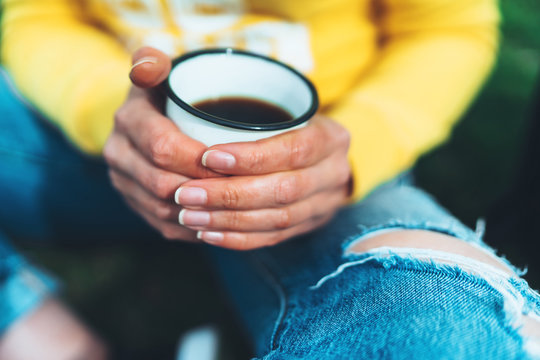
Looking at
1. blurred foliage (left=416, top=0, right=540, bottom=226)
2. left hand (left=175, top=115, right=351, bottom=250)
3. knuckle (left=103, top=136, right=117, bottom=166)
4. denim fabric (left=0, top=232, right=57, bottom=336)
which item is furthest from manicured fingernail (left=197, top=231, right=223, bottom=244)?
blurred foliage (left=416, top=0, right=540, bottom=226)

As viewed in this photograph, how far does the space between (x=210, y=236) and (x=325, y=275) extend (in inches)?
8.2

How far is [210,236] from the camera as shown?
657 millimetres

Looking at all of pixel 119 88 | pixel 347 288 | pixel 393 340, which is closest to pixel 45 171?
pixel 119 88

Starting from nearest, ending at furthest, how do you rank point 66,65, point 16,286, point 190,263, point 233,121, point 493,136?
point 233,121 < point 66,65 < point 16,286 < point 190,263 < point 493,136

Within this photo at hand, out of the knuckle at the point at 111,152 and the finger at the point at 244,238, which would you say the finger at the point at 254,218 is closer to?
the finger at the point at 244,238

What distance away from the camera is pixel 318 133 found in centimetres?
65

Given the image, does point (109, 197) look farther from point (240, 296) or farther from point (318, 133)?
point (318, 133)

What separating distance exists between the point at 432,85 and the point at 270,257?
521 millimetres

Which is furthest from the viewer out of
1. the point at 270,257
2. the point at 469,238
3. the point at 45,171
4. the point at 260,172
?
the point at 45,171

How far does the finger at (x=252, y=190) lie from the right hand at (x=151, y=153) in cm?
3

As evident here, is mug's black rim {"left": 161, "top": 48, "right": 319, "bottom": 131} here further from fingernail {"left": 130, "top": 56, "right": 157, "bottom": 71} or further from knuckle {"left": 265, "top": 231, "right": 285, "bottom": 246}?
knuckle {"left": 265, "top": 231, "right": 285, "bottom": 246}

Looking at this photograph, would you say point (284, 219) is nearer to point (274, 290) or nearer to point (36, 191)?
point (274, 290)

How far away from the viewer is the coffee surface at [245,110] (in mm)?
663

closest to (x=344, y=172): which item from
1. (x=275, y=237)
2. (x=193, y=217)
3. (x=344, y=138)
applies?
(x=344, y=138)
